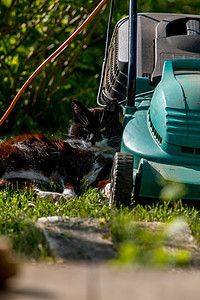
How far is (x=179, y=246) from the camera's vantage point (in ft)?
7.24

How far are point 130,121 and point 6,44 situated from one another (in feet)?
10.9

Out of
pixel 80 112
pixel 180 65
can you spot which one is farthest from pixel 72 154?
pixel 180 65

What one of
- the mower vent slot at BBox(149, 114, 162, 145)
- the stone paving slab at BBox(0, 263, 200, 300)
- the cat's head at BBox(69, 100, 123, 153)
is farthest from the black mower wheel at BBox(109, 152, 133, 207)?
the stone paving slab at BBox(0, 263, 200, 300)

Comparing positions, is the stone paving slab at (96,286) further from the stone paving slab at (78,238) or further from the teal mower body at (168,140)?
the teal mower body at (168,140)

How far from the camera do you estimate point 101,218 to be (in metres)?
2.57

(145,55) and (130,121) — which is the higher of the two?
(145,55)

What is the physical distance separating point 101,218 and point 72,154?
1.10 meters

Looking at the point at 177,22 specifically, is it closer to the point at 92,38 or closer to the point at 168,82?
the point at 168,82

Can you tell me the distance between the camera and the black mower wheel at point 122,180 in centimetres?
277

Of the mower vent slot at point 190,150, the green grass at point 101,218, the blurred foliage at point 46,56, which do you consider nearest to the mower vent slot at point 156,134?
the mower vent slot at point 190,150

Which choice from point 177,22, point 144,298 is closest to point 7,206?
point 144,298

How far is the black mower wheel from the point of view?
9.07 ft

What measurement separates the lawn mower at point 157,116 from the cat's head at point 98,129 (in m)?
0.18

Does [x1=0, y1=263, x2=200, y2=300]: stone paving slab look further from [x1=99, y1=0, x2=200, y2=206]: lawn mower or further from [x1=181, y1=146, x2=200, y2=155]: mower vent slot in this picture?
[x1=181, y1=146, x2=200, y2=155]: mower vent slot
